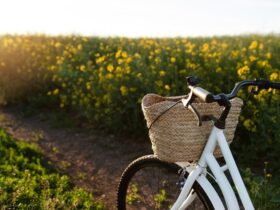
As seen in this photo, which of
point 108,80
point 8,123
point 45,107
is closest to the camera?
point 108,80

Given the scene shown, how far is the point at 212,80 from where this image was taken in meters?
5.99

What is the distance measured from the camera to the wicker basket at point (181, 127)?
2.67 meters

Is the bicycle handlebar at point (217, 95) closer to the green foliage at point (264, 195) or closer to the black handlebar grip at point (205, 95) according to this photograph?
the black handlebar grip at point (205, 95)

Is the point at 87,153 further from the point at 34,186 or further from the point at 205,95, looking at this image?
the point at 205,95

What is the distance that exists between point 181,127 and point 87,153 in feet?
13.0

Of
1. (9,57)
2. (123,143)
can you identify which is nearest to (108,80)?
(123,143)

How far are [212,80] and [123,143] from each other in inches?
57.2

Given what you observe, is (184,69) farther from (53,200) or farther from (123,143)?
(53,200)

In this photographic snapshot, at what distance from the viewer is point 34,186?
4766mm

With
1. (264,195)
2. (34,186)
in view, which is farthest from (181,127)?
(34,186)

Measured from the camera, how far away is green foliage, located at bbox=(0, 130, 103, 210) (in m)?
4.37

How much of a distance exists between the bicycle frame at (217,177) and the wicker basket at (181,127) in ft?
0.19

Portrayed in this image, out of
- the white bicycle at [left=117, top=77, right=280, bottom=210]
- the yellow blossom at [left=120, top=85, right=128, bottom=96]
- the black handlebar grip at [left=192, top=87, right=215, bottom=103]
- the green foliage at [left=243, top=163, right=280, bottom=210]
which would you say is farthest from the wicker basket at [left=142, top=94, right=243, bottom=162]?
the yellow blossom at [left=120, top=85, right=128, bottom=96]

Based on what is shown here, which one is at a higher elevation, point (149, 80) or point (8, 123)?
point (149, 80)
